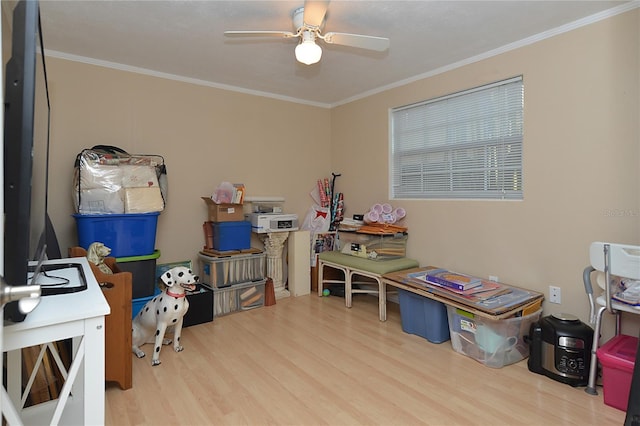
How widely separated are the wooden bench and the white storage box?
73 cm

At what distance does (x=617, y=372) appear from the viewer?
1.84 metres

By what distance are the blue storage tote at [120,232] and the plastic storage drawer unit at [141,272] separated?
0.15 ft

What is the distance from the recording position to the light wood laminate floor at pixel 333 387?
179 cm

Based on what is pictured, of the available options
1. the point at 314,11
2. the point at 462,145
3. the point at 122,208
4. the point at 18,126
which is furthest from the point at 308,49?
the point at 122,208

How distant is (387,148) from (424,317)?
6.00 feet

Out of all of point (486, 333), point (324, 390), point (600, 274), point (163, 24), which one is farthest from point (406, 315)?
point (163, 24)

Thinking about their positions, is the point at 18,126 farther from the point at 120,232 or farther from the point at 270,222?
the point at 270,222

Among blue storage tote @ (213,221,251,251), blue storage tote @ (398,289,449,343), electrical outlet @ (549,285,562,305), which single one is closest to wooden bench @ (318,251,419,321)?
blue storage tote @ (398,289,449,343)

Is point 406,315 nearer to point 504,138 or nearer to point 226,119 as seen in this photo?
point 504,138

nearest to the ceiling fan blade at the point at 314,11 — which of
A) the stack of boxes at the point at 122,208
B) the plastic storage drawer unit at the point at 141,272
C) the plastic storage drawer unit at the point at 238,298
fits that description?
the stack of boxes at the point at 122,208

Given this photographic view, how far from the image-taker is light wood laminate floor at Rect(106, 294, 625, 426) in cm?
179

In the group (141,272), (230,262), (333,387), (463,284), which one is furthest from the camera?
(230,262)

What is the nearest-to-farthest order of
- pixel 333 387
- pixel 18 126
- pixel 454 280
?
1. pixel 18 126
2. pixel 333 387
3. pixel 454 280

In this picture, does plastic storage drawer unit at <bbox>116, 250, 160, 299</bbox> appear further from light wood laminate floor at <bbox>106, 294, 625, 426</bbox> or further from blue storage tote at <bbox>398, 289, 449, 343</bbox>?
blue storage tote at <bbox>398, 289, 449, 343</bbox>
